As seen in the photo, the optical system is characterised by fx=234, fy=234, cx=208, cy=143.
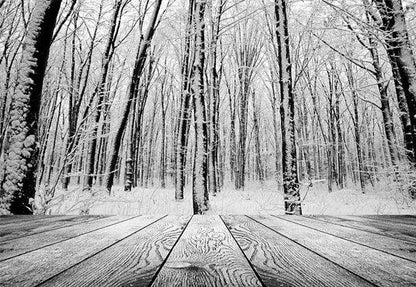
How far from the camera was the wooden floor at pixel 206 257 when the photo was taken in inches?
33.5

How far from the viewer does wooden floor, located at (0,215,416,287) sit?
851 mm

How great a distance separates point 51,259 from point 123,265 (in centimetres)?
38

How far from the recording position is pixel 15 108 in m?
3.55

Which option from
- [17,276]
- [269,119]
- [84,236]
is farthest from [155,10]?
[269,119]

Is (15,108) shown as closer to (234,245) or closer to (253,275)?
(234,245)

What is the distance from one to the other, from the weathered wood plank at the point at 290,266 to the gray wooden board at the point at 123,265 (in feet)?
1.43

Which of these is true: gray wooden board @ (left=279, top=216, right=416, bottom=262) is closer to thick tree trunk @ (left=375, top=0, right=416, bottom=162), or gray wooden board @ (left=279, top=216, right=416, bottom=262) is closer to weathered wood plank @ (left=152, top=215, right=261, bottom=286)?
weathered wood plank @ (left=152, top=215, right=261, bottom=286)

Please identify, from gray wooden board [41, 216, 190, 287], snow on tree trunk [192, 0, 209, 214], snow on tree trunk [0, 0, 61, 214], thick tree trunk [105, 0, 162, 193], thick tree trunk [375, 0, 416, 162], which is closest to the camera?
gray wooden board [41, 216, 190, 287]

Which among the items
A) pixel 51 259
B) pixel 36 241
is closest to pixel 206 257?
pixel 51 259

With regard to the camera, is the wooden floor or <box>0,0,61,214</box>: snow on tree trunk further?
<box>0,0,61,214</box>: snow on tree trunk

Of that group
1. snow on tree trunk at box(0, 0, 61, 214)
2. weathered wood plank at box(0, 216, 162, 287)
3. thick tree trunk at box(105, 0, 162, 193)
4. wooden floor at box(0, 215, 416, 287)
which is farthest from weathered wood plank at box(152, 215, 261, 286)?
thick tree trunk at box(105, 0, 162, 193)

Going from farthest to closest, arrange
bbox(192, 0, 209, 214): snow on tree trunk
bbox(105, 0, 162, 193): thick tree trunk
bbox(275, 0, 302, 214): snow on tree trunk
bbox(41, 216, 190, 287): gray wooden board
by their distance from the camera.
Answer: bbox(105, 0, 162, 193): thick tree trunk < bbox(192, 0, 209, 214): snow on tree trunk < bbox(275, 0, 302, 214): snow on tree trunk < bbox(41, 216, 190, 287): gray wooden board

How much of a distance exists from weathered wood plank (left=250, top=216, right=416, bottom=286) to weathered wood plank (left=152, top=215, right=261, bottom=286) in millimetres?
446

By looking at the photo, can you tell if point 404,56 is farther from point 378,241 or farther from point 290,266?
point 290,266
